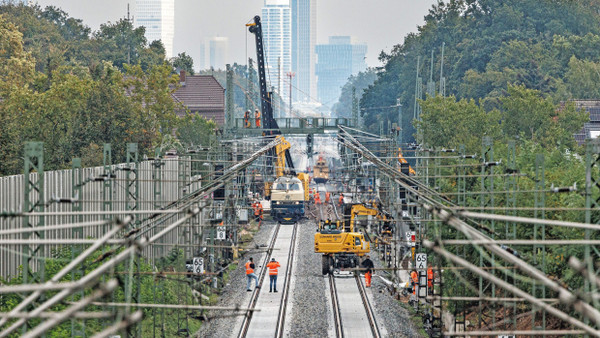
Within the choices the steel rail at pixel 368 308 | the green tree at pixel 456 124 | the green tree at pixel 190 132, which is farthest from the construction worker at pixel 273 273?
the green tree at pixel 190 132

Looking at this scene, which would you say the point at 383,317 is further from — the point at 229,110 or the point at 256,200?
the point at 229,110

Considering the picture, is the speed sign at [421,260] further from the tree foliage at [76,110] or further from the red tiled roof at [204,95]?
the red tiled roof at [204,95]

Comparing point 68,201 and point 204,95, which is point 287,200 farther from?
point 68,201

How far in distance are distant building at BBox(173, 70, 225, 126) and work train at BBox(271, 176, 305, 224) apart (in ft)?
107

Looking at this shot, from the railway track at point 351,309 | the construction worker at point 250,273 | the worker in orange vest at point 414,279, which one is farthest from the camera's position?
the construction worker at point 250,273

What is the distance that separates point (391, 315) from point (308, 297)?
13.0 ft

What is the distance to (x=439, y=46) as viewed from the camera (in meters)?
102

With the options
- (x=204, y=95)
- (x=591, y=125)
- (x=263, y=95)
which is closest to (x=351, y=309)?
(x=591, y=125)

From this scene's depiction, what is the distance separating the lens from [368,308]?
96.9ft

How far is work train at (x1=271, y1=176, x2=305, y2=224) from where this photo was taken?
51.9m

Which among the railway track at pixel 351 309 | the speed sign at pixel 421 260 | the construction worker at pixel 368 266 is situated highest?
the speed sign at pixel 421 260

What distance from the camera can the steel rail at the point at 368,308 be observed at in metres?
26.0

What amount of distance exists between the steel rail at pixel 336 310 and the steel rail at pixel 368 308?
0.89 meters

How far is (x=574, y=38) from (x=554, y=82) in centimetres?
708
